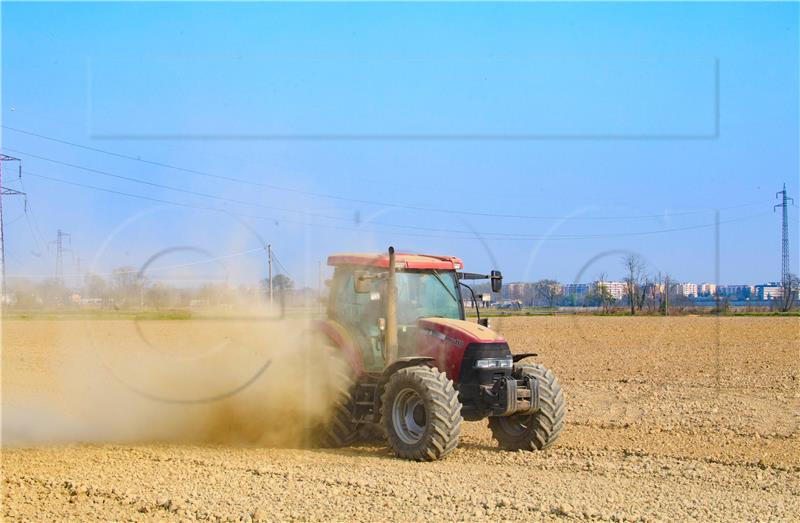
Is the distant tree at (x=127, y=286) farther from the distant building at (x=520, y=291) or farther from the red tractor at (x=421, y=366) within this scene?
the distant building at (x=520, y=291)

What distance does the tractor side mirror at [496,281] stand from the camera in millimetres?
11492

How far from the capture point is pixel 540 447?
1118cm

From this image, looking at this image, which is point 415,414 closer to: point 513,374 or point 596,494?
point 513,374

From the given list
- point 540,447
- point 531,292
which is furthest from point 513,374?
point 531,292

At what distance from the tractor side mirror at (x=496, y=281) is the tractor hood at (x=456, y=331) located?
599 millimetres

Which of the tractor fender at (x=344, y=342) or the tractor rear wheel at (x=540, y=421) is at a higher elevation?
the tractor fender at (x=344, y=342)

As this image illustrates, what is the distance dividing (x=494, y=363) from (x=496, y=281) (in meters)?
1.23

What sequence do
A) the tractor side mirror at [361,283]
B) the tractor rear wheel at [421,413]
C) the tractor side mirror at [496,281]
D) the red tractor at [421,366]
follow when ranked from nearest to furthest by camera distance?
1. the tractor rear wheel at [421,413]
2. the red tractor at [421,366]
3. the tractor side mirror at [361,283]
4. the tractor side mirror at [496,281]

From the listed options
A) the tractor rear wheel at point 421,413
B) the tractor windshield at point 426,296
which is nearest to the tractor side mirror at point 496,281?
the tractor windshield at point 426,296

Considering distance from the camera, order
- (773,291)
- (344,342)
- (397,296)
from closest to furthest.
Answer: (397,296) → (344,342) → (773,291)

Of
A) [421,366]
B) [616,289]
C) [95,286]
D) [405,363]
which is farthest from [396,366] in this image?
[616,289]

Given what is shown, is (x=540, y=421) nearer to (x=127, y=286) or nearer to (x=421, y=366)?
(x=421, y=366)

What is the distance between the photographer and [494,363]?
10883 millimetres

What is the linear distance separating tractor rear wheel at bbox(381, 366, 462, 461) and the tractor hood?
0.59m
